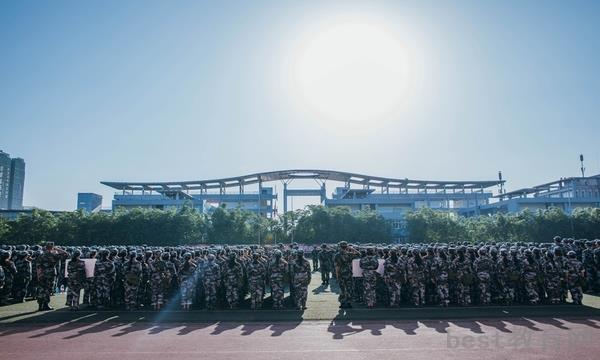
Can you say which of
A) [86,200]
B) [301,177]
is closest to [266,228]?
[301,177]

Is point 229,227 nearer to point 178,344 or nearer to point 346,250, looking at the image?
point 346,250

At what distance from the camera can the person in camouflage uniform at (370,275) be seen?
12703 mm

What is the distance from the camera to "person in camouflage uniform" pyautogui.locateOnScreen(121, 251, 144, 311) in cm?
1252

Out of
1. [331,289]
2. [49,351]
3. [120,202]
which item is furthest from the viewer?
[120,202]

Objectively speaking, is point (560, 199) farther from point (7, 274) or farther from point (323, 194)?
point (7, 274)

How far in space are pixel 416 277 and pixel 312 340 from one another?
5.04m

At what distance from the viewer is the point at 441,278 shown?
506 inches

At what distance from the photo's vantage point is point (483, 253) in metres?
13.3

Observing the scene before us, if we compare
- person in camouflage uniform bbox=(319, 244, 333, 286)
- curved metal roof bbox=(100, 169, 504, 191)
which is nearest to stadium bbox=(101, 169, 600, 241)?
curved metal roof bbox=(100, 169, 504, 191)

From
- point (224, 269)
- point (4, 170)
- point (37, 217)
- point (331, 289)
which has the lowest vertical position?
point (331, 289)

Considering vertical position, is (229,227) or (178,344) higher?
(229,227)

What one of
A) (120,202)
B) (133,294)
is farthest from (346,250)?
(120,202)

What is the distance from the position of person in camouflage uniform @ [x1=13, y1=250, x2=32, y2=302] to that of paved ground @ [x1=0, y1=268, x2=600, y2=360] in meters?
1.61

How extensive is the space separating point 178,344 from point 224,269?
4269mm
